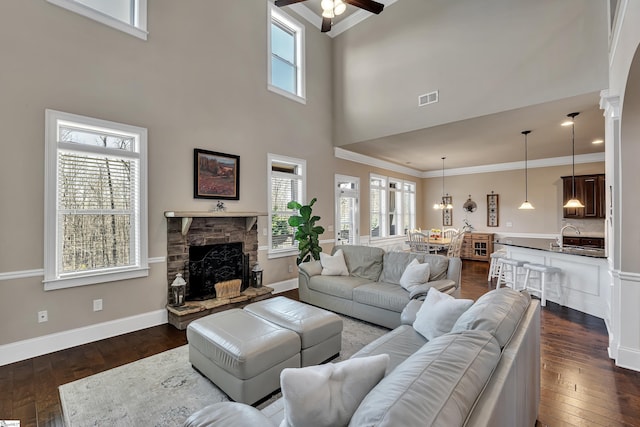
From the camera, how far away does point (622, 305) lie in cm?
271

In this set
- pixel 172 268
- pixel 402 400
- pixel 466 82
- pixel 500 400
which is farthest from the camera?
pixel 466 82

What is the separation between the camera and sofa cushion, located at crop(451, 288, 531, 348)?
4.68ft

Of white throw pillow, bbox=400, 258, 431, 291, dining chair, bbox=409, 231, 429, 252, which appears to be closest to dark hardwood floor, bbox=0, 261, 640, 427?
white throw pillow, bbox=400, 258, 431, 291

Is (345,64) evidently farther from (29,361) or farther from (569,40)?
(29,361)

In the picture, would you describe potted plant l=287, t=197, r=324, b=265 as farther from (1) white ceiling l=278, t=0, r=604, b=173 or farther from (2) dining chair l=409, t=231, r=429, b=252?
(2) dining chair l=409, t=231, r=429, b=252

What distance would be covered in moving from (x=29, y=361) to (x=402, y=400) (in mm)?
3734

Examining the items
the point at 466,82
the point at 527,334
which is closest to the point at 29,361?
the point at 527,334

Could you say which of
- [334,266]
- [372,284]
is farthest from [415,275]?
[334,266]

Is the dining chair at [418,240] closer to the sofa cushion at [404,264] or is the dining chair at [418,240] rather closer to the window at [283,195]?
the window at [283,195]

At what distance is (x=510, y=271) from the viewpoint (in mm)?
5445

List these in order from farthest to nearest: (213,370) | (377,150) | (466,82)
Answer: (377,150) → (466,82) → (213,370)

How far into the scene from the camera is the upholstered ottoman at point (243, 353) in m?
2.04

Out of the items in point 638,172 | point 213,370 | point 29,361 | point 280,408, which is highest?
point 638,172

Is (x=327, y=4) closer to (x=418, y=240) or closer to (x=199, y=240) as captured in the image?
(x=199, y=240)
